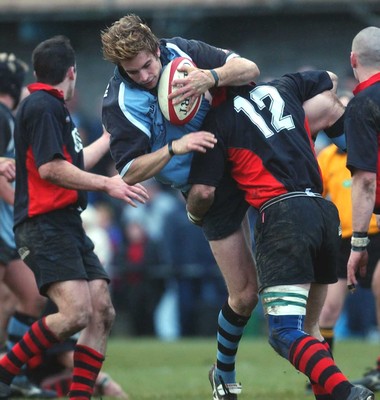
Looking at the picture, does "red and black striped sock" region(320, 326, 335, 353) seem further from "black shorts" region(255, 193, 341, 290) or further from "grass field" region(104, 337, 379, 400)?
"black shorts" region(255, 193, 341, 290)

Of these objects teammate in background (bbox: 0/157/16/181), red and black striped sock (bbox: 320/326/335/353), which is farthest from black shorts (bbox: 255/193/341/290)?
red and black striped sock (bbox: 320/326/335/353)

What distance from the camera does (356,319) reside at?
17859 mm

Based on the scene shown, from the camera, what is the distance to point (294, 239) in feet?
21.2

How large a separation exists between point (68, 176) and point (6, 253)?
7.03 feet

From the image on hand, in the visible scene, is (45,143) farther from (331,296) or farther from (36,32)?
(36,32)

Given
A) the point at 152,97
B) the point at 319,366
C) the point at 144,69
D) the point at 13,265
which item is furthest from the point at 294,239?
the point at 13,265

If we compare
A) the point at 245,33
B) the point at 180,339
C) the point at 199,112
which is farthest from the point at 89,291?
the point at 245,33

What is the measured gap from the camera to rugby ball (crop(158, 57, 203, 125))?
655cm

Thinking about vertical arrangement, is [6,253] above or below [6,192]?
below

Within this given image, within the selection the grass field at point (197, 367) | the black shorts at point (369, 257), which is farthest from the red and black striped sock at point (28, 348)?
the black shorts at point (369, 257)

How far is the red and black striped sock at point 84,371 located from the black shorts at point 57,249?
51 centimetres

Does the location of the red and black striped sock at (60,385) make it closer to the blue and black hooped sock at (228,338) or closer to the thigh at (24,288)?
the thigh at (24,288)

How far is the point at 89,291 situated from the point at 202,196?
4.41 feet

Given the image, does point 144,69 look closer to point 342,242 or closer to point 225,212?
point 225,212
